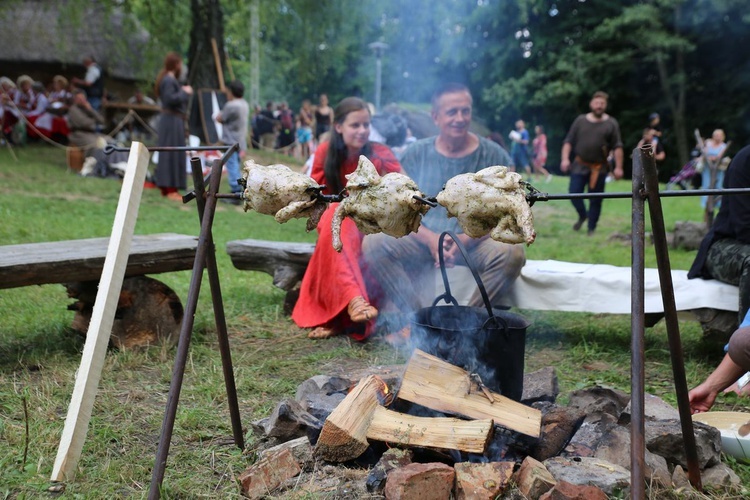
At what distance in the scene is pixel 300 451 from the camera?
8.33 ft

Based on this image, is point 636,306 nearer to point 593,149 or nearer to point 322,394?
point 322,394

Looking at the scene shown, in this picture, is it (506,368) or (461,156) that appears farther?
(461,156)

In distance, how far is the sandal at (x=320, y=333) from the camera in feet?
14.6

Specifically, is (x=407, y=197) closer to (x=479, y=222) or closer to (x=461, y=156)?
(x=479, y=222)

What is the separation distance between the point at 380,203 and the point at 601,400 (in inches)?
55.3

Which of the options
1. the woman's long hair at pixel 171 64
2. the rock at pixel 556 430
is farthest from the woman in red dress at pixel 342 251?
the woman's long hair at pixel 171 64

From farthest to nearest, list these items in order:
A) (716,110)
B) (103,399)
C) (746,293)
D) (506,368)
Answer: (716,110) → (746,293) → (103,399) → (506,368)

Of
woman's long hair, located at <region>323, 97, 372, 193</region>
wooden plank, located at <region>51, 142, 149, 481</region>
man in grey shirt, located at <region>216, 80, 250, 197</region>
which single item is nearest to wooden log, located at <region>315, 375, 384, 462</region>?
wooden plank, located at <region>51, 142, 149, 481</region>

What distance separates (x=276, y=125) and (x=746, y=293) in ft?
58.2

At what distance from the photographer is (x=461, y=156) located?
4.53 metres

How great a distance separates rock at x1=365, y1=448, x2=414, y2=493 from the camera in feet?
7.55

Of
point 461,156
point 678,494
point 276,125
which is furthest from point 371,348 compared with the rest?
point 276,125

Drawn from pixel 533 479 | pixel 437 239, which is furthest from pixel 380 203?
pixel 437 239

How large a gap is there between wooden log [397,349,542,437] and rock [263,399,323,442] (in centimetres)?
37
